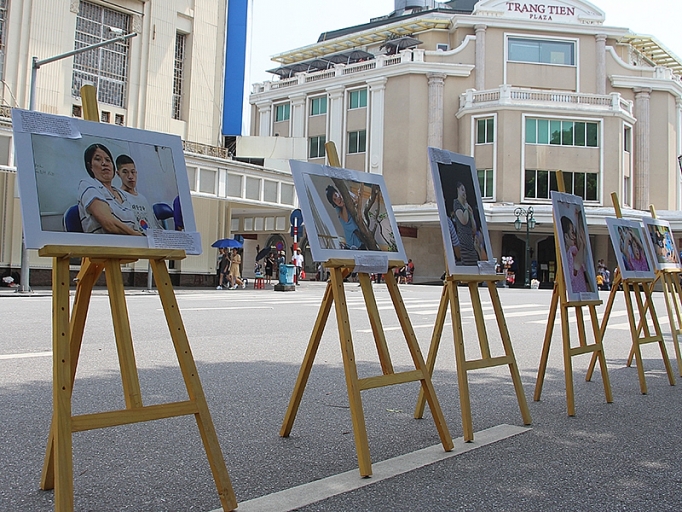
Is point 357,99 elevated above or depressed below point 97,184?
above

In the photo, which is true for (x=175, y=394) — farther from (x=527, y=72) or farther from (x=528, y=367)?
(x=527, y=72)

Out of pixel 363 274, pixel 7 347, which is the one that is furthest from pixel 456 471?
pixel 7 347

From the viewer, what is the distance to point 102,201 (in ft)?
12.3

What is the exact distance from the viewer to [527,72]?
49750 millimetres

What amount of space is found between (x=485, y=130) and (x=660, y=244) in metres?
38.5

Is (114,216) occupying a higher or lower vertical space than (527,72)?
lower

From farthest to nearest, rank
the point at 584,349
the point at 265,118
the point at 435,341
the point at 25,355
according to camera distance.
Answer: the point at 265,118
the point at 25,355
the point at 584,349
the point at 435,341

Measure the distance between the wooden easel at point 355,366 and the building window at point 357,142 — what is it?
47268 mm

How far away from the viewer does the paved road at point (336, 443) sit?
3.85 m

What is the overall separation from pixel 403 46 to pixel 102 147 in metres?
51.4

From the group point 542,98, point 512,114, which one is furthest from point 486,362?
Result: point 542,98

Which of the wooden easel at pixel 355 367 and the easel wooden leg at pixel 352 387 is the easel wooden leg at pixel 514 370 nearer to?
the wooden easel at pixel 355 367

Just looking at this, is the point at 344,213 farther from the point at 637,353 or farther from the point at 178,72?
the point at 178,72

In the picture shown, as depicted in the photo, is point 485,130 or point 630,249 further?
point 485,130
